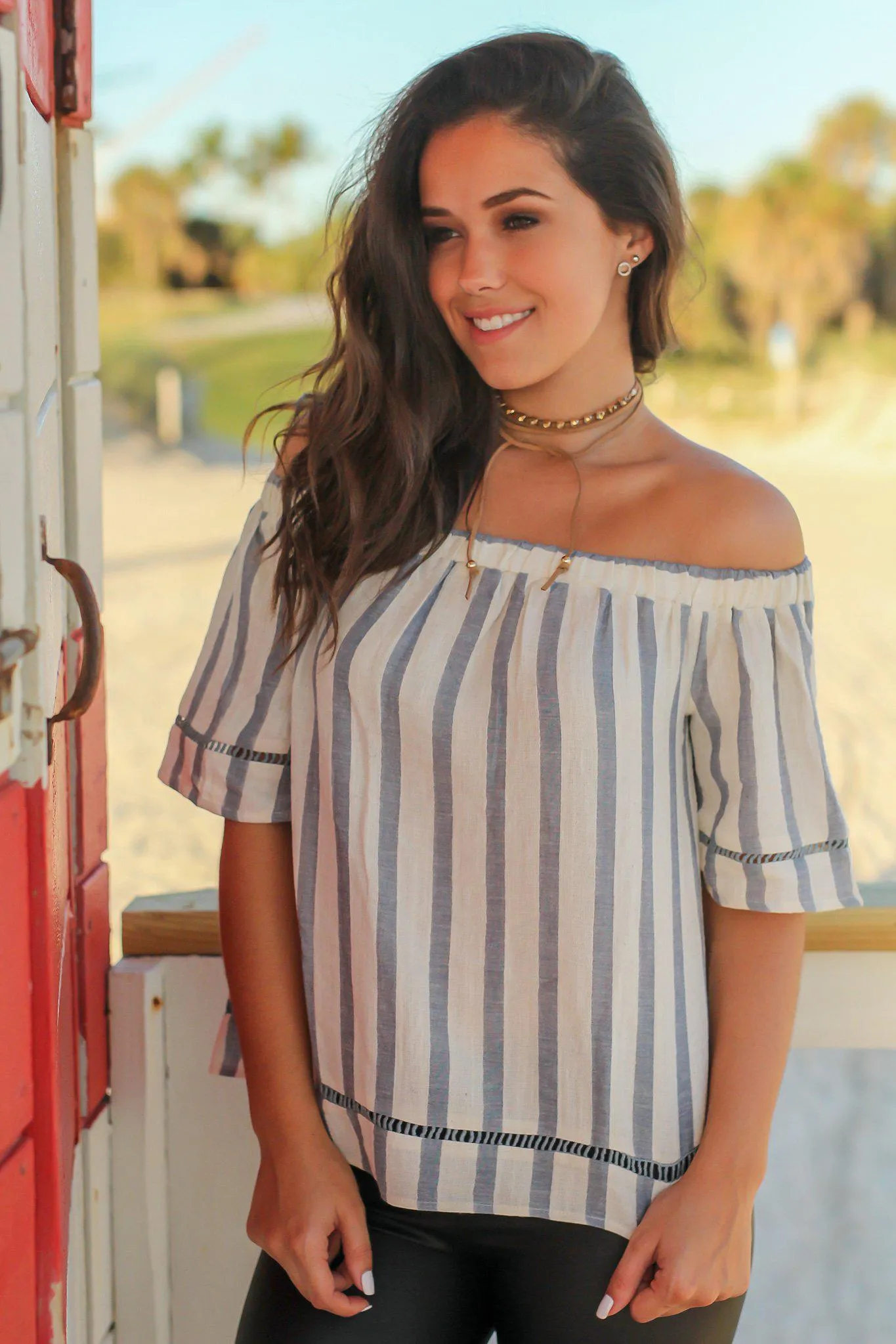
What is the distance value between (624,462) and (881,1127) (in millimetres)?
1150

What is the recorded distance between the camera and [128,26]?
31.6 meters

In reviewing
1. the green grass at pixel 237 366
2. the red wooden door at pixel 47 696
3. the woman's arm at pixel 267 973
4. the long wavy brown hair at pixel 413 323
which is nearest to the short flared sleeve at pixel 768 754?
the long wavy brown hair at pixel 413 323

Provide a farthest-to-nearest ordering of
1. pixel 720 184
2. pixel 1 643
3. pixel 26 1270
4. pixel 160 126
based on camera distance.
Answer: pixel 160 126 < pixel 720 184 < pixel 26 1270 < pixel 1 643

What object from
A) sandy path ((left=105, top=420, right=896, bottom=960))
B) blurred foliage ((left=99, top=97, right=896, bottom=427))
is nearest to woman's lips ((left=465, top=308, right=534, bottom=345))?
sandy path ((left=105, top=420, right=896, bottom=960))

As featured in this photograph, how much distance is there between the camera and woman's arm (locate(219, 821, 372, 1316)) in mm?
1057

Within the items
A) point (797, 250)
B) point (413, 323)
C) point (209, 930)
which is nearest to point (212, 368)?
point (797, 250)

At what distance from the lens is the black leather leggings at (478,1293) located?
1.05 meters

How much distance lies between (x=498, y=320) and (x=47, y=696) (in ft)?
1.63

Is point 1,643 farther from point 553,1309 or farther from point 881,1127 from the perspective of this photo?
point 881,1127

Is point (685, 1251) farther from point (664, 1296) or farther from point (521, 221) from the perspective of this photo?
point (521, 221)

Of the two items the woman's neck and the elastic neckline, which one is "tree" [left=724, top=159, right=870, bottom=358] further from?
the elastic neckline

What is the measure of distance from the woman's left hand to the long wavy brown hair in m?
0.53

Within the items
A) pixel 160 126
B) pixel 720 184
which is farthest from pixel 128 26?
pixel 720 184

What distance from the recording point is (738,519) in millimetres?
1063
